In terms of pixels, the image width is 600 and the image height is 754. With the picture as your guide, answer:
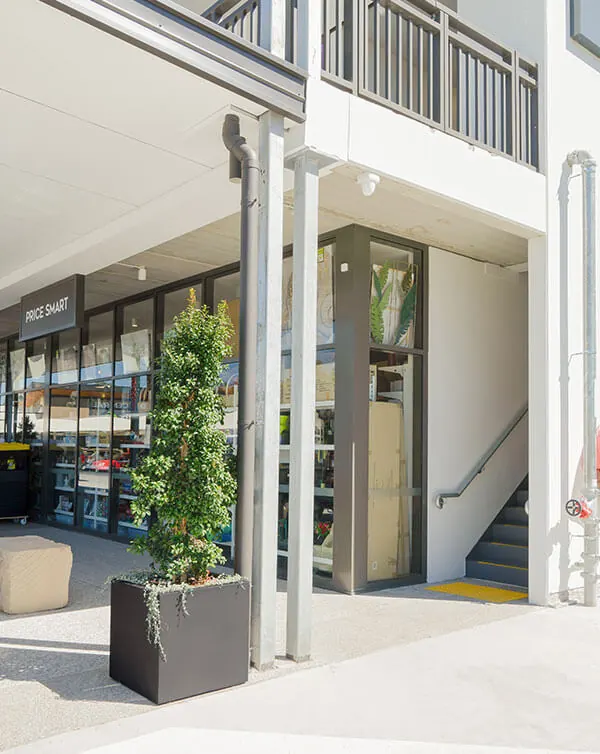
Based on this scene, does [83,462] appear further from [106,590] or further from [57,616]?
[57,616]

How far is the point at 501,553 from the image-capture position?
7746 mm

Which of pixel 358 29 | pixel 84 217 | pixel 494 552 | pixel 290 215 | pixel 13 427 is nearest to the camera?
pixel 358 29

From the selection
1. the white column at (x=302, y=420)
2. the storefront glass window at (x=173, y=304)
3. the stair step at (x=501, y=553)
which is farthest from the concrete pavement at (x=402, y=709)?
the storefront glass window at (x=173, y=304)

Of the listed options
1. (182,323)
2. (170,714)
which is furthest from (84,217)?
(170,714)

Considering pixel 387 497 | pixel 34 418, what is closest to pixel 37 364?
pixel 34 418

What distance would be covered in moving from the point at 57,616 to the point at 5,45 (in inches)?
160

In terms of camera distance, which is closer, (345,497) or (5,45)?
(5,45)

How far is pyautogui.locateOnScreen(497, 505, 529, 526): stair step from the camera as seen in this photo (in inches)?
319

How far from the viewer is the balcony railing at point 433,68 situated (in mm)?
5281

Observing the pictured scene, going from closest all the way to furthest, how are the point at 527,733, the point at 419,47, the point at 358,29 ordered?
the point at 527,733, the point at 358,29, the point at 419,47

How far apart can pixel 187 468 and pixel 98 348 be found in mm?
7341

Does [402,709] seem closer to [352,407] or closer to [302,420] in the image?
[302,420]

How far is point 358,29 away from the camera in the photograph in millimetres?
5277

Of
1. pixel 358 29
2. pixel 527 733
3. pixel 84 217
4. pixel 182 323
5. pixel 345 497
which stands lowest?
pixel 527 733
